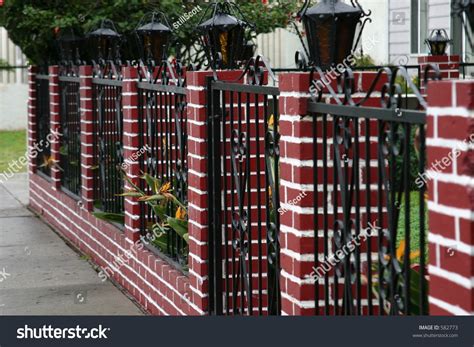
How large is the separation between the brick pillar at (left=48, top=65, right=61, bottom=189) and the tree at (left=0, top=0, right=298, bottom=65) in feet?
1.92

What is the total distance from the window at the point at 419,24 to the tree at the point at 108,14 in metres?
4.34

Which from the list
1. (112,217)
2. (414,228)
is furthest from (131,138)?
(414,228)

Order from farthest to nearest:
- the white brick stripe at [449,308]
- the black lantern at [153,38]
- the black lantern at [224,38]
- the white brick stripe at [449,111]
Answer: the black lantern at [153,38] < the black lantern at [224,38] < the white brick stripe at [449,308] < the white brick stripe at [449,111]

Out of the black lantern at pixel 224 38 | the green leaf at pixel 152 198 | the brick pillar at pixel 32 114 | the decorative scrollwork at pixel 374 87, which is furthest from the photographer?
the brick pillar at pixel 32 114

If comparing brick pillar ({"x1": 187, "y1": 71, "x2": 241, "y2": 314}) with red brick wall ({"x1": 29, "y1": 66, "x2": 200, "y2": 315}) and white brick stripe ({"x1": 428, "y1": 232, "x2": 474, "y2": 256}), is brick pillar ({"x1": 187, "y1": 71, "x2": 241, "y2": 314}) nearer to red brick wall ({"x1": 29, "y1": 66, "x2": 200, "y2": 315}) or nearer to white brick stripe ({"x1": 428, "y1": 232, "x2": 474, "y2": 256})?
red brick wall ({"x1": 29, "y1": 66, "x2": 200, "y2": 315})

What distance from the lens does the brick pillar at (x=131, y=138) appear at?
8.51 m

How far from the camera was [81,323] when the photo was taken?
5.92 meters

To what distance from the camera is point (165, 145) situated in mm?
7820

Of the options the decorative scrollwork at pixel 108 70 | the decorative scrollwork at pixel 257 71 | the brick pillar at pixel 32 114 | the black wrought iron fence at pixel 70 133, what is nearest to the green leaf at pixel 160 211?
the decorative scrollwork at pixel 108 70

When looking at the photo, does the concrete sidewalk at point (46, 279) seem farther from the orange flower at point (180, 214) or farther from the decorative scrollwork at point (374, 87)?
the decorative scrollwork at point (374, 87)

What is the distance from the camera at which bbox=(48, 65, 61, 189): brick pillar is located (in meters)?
12.2

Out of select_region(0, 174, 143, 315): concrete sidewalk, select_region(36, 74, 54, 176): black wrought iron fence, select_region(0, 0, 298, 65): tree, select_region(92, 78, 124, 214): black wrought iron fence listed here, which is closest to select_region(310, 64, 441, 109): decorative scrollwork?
select_region(0, 174, 143, 315): concrete sidewalk

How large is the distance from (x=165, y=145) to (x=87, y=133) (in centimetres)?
287

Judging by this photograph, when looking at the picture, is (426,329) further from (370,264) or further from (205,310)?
(205,310)
